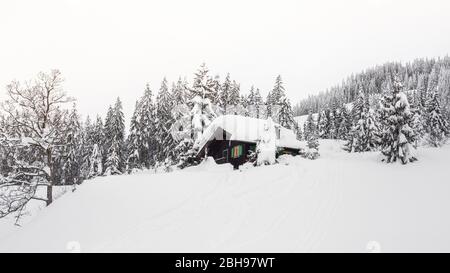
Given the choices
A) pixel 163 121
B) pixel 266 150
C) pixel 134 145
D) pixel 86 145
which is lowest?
pixel 266 150

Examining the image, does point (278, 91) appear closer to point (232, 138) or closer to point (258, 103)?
point (258, 103)

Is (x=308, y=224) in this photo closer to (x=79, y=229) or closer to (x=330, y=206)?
(x=330, y=206)

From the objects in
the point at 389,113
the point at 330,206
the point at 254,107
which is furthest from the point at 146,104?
the point at 330,206

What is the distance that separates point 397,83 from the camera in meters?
25.0

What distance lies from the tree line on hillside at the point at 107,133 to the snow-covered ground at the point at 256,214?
196 inches

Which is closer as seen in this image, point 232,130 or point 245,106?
point 232,130

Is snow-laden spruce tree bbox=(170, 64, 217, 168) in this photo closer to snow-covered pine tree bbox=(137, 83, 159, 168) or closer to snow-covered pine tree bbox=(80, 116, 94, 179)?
snow-covered pine tree bbox=(137, 83, 159, 168)

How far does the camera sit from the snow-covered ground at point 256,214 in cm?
932

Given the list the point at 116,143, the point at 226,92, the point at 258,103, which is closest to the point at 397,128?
the point at 226,92

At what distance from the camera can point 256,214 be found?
11961mm

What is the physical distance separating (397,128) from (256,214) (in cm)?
1786

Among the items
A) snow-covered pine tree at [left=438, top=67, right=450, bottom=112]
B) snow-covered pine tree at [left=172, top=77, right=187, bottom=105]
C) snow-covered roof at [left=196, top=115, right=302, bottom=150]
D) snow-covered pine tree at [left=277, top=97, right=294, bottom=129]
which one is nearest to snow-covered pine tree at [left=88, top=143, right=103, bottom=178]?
snow-covered pine tree at [left=172, top=77, right=187, bottom=105]
